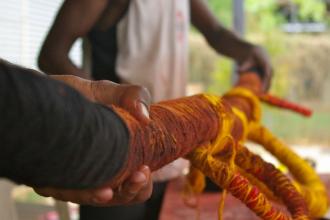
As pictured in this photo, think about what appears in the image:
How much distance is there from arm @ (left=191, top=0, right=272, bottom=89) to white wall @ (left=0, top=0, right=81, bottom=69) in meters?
1.21

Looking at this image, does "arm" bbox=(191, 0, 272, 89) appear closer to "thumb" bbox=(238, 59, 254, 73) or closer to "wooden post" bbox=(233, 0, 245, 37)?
"thumb" bbox=(238, 59, 254, 73)

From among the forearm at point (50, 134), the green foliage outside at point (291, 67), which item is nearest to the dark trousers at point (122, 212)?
the forearm at point (50, 134)

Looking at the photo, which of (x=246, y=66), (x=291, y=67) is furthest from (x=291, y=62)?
(x=246, y=66)

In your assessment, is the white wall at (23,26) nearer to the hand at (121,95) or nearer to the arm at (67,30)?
the arm at (67,30)

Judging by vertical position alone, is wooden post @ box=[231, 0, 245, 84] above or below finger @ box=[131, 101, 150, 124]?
below

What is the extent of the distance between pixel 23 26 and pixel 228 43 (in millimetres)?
1695

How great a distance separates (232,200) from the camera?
3.50ft

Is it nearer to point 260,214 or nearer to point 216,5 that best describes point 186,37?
point 260,214

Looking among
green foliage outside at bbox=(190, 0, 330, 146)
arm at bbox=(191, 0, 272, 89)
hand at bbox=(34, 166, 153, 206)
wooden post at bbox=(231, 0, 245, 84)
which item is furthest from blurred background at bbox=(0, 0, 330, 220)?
hand at bbox=(34, 166, 153, 206)

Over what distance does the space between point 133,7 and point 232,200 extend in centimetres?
49

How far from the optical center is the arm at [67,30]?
92 centimetres

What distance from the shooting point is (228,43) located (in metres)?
1.36

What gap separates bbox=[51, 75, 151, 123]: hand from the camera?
16.8 inches

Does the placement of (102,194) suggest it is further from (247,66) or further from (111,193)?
(247,66)
